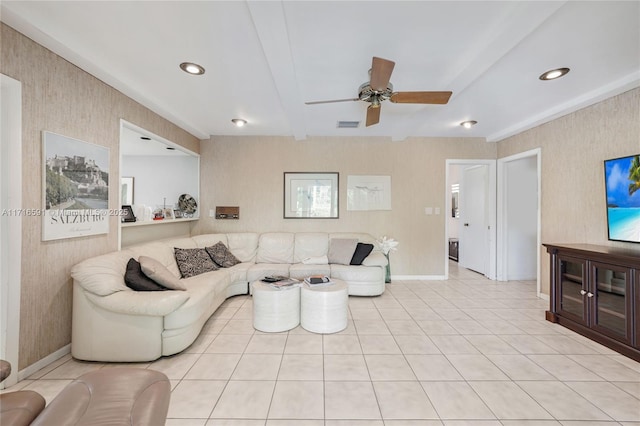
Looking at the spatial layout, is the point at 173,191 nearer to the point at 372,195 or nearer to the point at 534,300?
the point at 372,195

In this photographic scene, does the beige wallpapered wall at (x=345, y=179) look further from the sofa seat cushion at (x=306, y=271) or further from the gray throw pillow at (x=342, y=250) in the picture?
the sofa seat cushion at (x=306, y=271)

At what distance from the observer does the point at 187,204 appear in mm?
4578

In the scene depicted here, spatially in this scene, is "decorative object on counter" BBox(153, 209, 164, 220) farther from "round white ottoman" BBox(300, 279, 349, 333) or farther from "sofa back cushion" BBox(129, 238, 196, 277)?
"round white ottoman" BBox(300, 279, 349, 333)

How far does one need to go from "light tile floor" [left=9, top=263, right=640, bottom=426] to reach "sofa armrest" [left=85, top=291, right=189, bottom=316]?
45 centimetres

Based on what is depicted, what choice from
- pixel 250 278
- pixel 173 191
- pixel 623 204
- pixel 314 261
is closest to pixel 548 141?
pixel 623 204

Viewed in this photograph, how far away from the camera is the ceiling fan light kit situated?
2402 millimetres

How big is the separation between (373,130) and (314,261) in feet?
7.67

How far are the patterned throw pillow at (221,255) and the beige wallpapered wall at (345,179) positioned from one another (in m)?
0.72

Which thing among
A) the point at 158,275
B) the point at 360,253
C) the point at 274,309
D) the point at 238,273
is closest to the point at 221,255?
the point at 238,273

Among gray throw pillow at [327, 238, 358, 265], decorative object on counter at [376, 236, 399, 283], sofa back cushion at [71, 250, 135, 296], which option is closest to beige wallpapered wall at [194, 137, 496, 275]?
decorative object on counter at [376, 236, 399, 283]

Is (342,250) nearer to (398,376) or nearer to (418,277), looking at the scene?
(418,277)

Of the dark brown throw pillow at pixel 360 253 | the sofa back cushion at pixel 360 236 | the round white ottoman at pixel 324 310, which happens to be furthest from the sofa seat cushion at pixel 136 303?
the sofa back cushion at pixel 360 236

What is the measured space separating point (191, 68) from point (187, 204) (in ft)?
8.88

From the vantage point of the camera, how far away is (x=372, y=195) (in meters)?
4.75
